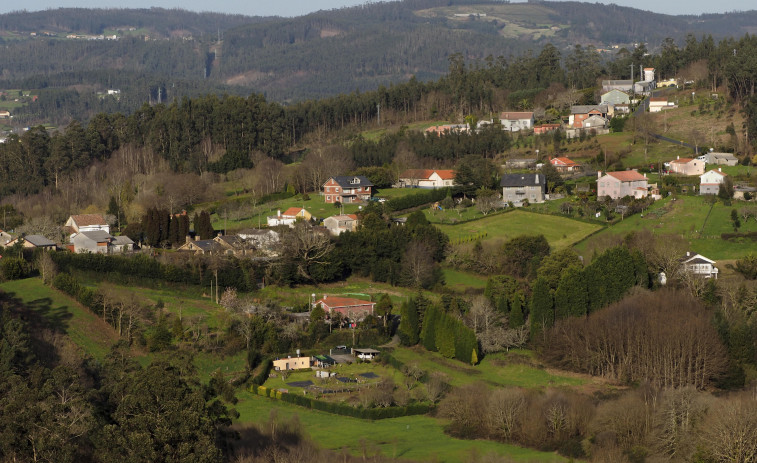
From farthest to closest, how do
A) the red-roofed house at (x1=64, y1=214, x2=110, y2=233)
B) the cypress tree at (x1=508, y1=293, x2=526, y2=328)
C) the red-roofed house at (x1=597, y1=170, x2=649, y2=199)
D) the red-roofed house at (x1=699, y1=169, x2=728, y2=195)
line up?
the red-roofed house at (x1=64, y1=214, x2=110, y2=233)
the red-roofed house at (x1=597, y1=170, x2=649, y2=199)
the red-roofed house at (x1=699, y1=169, x2=728, y2=195)
the cypress tree at (x1=508, y1=293, x2=526, y2=328)

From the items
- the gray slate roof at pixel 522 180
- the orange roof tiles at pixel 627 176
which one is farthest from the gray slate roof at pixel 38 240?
the orange roof tiles at pixel 627 176

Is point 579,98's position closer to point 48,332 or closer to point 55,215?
point 55,215

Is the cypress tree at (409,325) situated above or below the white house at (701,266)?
below

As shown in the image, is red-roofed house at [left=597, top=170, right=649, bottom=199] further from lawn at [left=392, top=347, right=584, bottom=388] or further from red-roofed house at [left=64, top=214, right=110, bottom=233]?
red-roofed house at [left=64, top=214, right=110, bottom=233]

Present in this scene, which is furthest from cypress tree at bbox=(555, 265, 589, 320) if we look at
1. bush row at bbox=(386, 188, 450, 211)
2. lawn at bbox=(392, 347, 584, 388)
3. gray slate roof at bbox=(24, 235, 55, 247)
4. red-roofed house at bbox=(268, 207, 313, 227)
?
gray slate roof at bbox=(24, 235, 55, 247)

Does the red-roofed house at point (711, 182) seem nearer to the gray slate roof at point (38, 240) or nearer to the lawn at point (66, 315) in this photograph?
the lawn at point (66, 315)

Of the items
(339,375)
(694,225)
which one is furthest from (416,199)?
(339,375)

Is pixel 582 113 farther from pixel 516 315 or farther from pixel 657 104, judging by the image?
pixel 516 315
